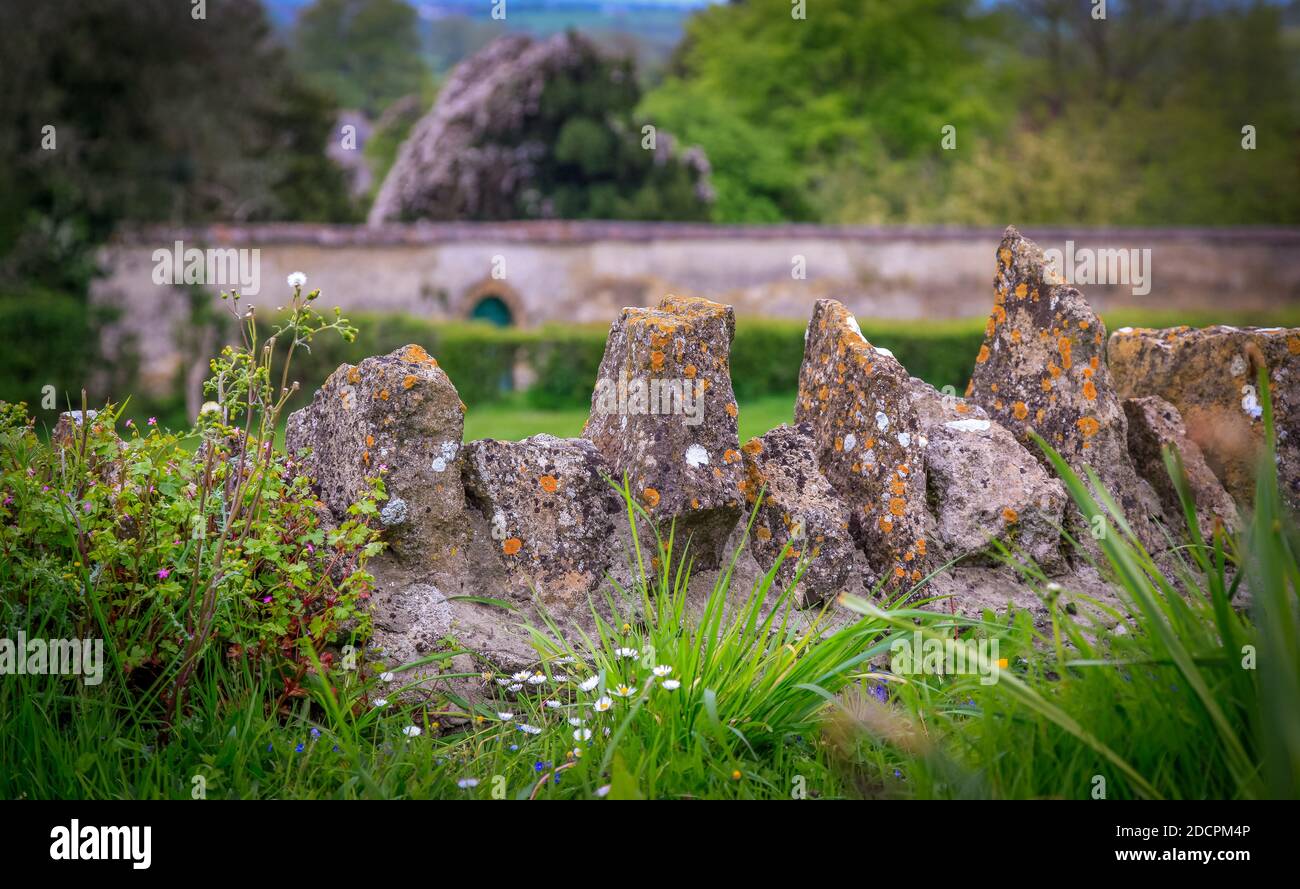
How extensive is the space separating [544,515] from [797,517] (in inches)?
34.2

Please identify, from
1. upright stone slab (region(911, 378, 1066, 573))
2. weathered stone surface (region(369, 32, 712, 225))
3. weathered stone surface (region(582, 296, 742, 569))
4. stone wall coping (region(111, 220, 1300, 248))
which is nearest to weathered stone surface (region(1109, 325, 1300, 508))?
upright stone slab (region(911, 378, 1066, 573))

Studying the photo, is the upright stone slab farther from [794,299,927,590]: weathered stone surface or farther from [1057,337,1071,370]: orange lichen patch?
[1057,337,1071,370]: orange lichen patch

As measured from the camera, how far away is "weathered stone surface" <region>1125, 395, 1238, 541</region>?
438 centimetres

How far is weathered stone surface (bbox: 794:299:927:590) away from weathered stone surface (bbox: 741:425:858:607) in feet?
0.32

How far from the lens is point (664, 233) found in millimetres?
21984

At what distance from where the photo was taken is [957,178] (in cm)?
3059

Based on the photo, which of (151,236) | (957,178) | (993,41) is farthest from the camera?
(993,41)

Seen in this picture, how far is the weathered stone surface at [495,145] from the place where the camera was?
27.6m

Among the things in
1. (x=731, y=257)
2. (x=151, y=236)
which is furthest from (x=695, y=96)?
(x=151, y=236)

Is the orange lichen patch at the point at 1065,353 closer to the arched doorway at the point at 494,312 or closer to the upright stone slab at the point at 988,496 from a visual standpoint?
the upright stone slab at the point at 988,496

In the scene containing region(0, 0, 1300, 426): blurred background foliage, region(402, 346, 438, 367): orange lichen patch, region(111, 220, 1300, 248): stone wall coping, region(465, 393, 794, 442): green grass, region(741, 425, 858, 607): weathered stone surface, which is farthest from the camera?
region(111, 220, 1300, 248): stone wall coping

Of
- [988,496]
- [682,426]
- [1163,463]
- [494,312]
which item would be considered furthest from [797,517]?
[494,312]

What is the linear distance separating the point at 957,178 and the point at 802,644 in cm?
2960

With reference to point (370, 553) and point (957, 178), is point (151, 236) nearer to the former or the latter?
point (370, 553)
